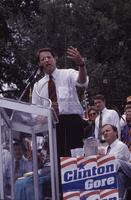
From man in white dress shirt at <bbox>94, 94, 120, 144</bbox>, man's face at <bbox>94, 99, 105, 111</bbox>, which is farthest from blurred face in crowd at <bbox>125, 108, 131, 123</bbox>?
man's face at <bbox>94, 99, 105, 111</bbox>

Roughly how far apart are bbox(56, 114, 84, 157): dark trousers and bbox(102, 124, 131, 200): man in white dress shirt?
1.77 feet

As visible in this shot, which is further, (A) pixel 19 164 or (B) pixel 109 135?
(B) pixel 109 135

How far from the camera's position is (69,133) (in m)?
6.30

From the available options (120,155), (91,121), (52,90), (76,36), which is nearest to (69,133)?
(52,90)

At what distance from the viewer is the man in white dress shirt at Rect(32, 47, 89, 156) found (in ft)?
20.5

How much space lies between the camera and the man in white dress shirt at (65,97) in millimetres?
6250

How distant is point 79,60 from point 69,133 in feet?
2.67

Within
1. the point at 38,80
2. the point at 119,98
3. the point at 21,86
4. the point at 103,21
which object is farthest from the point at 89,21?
the point at 38,80

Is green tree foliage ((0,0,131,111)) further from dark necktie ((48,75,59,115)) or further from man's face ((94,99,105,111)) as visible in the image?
dark necktie ((48,75,59,115))

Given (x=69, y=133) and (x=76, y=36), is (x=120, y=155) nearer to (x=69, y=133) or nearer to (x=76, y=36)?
(x=69, y=133)

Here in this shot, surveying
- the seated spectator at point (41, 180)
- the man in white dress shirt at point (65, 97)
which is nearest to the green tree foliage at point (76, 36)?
the man in white dress shirt at point (65, 97)

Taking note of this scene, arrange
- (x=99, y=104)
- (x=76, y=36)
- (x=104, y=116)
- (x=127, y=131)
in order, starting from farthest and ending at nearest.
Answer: (x=76, y=36)
(x=99, y=104)
(x=104, y=116)
(x=127, y=131)

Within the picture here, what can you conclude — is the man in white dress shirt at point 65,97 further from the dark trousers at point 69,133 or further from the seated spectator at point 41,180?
the seated spectator at point 41,180

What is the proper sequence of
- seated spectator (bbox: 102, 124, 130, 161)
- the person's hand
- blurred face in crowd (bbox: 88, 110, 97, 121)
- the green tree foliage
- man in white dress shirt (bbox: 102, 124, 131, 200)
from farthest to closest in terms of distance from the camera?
1. the green tree foliage
2. blurred face in crowd (bbox: 88, 110, 97, 121)
3. seated spectator (bbox: 102, 124, 130, 161)
4. man in white dress shirt (bbox: 102, 124, 131, 200)
5. the person's hand
